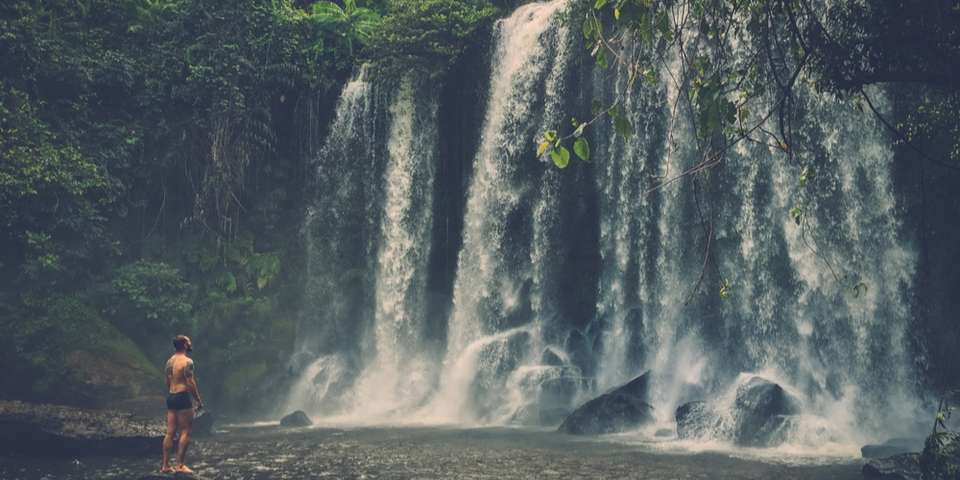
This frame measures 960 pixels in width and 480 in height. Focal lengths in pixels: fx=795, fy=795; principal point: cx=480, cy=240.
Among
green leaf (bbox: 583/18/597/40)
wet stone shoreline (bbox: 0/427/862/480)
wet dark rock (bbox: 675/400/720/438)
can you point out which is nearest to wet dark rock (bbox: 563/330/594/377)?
wet dark rock (bbox: 675/400/720/438)

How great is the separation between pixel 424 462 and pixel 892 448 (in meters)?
7.81

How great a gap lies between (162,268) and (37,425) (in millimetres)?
8916

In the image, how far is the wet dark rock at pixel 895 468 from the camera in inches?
387

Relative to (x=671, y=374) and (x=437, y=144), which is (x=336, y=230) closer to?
(x=437, y=144)

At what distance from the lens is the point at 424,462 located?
38.2ft

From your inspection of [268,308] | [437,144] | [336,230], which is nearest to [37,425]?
[268,308]

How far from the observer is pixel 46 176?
717 inches

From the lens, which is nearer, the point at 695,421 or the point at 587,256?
the point at 695,421

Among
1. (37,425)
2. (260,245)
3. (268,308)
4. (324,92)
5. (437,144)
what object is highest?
(324,92)

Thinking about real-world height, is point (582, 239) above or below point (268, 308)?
above

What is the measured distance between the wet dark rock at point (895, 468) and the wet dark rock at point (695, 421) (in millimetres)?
3965

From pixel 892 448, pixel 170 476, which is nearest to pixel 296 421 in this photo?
pixel 170 476

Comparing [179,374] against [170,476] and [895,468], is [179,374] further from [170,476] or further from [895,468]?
[895,468]

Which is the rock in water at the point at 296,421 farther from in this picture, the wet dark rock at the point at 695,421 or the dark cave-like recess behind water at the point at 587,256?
the wet dark rock at the point at 695,421
